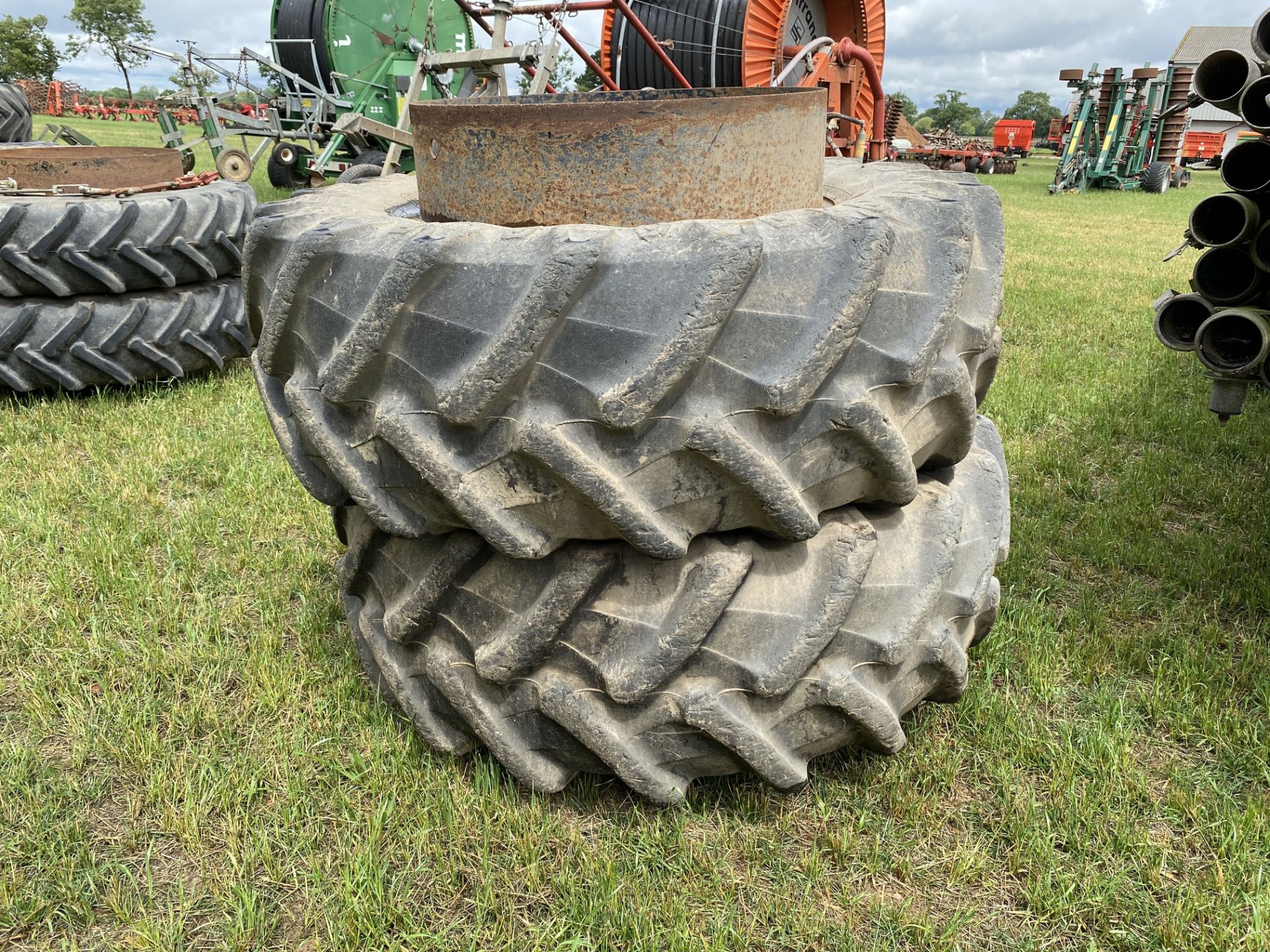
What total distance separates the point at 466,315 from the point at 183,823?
99 centimetres

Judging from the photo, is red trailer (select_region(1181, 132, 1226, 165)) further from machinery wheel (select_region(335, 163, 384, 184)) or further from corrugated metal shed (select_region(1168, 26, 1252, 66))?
machinery wheel (select_region(335, 163, 384, 184))

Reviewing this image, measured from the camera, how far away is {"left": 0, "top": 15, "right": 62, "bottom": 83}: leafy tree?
1777 inches

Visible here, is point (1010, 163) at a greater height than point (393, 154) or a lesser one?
lesser

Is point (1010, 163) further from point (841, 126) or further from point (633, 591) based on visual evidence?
point (633, 591)

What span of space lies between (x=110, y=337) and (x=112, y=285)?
19 centimetres

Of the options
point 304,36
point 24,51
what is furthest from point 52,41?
point 304,36

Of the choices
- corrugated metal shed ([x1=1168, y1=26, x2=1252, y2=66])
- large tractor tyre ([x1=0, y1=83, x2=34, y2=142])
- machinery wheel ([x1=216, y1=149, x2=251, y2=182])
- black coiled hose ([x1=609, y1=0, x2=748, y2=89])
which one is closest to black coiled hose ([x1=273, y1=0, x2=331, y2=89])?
machinery wheel ([x1=216, y1=149, x2=251, y2=182])

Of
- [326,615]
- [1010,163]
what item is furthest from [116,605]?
[1010,163]

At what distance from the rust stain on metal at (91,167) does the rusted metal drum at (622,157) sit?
9.54ft

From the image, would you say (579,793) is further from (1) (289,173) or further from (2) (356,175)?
(1) (289,173)

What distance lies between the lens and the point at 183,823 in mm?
1480

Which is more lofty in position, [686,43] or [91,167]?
[686,43]

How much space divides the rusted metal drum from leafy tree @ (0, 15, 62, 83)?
54867mm

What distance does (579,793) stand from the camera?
1.55 m
